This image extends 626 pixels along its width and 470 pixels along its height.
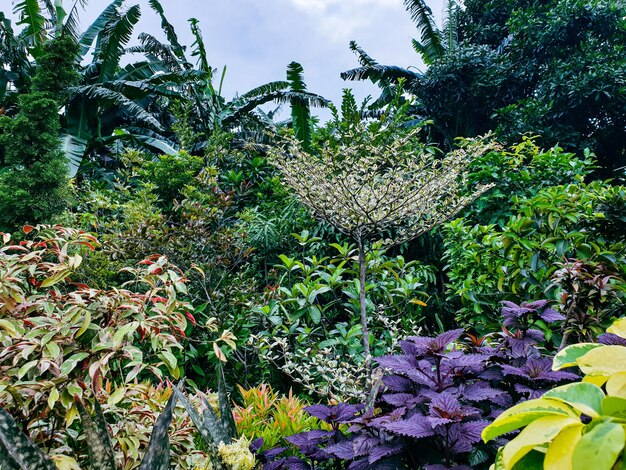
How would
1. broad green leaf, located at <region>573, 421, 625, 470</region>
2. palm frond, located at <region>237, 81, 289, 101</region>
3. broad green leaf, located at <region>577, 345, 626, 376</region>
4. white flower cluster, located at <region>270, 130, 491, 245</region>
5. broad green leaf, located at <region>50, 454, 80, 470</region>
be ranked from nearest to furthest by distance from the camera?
1. broad green leaf, located at <region>573, 421, 625, 470</region>
2. broad green leaf, located at <region>577, 345, 626, 376</region>
3. broad green leaf, located at <region>50, 454, 80, 470</region>
4. white flower cluster, located at <region>270, 130, 491, 245</region>
5. palm frond, located at <region>237, 81, 289, 101</region>

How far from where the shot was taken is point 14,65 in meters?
10.5

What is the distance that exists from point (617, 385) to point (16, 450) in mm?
1306

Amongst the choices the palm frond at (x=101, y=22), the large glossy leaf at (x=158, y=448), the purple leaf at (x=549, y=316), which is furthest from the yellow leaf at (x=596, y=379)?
the palm frond at (x=101, y=22)

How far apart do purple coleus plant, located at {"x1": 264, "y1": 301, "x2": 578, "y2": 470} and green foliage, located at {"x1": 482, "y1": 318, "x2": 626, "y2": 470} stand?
0.69 m

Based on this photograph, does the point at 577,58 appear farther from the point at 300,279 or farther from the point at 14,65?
the point at 14,65

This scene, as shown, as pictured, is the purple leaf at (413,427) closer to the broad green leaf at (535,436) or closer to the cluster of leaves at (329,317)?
the broad green leaf at (535,436)

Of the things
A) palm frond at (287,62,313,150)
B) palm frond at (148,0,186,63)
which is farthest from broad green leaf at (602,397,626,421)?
palm frond at (148,0,186,63)

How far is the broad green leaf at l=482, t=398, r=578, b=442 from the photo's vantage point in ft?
1.51

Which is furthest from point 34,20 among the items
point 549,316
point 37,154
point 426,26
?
point 549,316

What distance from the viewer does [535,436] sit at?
441 mm

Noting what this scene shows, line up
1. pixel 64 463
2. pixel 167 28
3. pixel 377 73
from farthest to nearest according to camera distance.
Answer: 1. pixel 167 28
2. pixel 377 73
3. pixel 64 463

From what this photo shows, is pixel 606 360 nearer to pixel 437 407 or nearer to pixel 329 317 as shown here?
pixel 437 407

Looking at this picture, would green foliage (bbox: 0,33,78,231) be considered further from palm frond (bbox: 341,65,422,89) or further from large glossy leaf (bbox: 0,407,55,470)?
palm frond (bbox: 341,65,422,89)

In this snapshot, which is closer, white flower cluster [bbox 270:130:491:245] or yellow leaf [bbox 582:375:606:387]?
yellow leaf [bbox 582:375:606:387]
